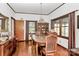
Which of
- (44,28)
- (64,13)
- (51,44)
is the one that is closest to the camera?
(51,44)

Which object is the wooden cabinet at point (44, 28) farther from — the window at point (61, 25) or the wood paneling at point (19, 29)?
the wood paneling at point (19, 29)

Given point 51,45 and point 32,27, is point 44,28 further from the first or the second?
point 51,45

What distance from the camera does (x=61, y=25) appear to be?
3.11m

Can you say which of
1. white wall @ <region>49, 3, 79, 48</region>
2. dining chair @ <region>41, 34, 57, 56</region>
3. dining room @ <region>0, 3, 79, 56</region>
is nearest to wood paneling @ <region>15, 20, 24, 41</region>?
dining room @ <region>0, 3, 79, 56</region>

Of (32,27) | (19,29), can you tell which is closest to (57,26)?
(32,27)

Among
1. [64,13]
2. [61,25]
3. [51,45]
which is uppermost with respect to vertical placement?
[64,13]

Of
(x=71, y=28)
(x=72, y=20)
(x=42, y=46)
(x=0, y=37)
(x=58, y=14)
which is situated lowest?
(x=42, y=46)

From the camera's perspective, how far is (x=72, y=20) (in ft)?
8.59

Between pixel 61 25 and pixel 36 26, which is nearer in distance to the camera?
pixel 61 25

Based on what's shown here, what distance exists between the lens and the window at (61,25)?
114 inches

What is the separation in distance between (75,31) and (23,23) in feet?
5.22

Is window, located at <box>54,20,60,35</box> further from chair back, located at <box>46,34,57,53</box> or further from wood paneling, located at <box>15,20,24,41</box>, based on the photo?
wood paneling, located at <box>15,20,24,41</box>

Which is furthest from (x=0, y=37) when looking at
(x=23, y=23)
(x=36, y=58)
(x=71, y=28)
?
(x=71, y=28)

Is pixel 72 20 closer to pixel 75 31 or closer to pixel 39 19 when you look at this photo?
pixel 75 31
